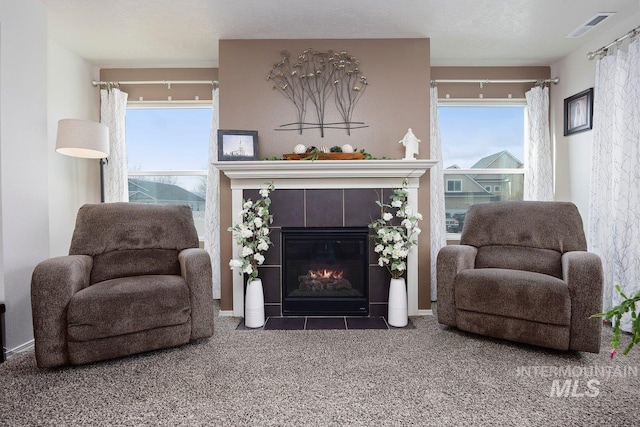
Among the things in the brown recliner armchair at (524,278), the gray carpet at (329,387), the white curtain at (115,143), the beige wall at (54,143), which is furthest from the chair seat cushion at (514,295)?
the beige wall at (54,143)

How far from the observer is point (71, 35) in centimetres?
323

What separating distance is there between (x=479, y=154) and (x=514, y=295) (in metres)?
2.17

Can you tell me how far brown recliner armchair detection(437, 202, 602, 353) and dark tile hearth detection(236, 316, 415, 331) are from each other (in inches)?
21.5

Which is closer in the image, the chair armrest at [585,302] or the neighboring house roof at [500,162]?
the chair armrest at [585,302]

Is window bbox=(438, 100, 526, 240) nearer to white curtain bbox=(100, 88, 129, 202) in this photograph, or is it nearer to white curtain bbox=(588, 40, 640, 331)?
white curtain bbox=(588, 40, 640, 331)

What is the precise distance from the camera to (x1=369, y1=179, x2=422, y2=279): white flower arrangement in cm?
289

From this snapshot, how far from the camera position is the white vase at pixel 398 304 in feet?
9.46

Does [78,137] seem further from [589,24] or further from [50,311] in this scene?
[589,24]

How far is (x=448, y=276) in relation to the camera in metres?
2.59

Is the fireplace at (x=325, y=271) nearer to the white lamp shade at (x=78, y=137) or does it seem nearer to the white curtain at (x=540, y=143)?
the white lamp shade at (x=78, y=137)

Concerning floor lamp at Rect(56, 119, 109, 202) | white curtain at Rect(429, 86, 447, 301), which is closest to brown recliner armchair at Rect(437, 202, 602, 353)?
white curtain at Rect(429, 86, 447, 301)

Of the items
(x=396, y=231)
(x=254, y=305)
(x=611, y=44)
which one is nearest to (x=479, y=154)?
(x=611, y=44)

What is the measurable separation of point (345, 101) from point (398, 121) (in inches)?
20.3

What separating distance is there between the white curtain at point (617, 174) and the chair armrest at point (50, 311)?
387 centimetres
